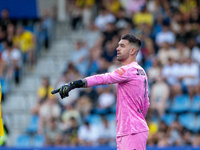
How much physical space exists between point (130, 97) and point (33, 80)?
9.94 meters

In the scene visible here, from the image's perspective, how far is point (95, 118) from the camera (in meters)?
11.9

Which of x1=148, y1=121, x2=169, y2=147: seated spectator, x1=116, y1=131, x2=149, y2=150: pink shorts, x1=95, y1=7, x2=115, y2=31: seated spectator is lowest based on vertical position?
x1=148, y1=121, x2=169, y2=147: seated spectator

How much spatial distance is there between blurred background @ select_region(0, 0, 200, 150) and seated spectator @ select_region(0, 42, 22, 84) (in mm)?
38

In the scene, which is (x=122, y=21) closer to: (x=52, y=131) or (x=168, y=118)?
(x=168, y=118)

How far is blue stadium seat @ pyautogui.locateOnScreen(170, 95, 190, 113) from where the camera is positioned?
38.0ft

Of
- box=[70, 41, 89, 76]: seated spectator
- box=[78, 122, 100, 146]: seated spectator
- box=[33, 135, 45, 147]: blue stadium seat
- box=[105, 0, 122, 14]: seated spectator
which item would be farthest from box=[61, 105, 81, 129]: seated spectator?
box=[105, 0, 122, 14]: seated spectator

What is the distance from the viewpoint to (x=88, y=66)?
13.6 m

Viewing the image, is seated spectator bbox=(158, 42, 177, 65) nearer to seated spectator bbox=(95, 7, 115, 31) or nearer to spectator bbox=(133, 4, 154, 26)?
spectator bbox=(133, 4, 154, 26)

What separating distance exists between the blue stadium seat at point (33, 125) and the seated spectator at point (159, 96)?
3.84 metres

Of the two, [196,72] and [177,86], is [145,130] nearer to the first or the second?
[177,86]

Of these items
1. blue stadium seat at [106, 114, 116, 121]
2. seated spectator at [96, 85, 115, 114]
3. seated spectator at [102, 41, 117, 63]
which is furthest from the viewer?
seated spectator at [102, 41, 117, 63]

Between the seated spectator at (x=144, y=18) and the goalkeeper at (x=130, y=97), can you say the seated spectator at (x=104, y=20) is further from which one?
the goalkeeper at (x=130, y=97)

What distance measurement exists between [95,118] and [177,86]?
8.91 ft

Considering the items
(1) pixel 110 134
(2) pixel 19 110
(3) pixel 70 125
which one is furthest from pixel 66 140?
(2) pixel 19 110
